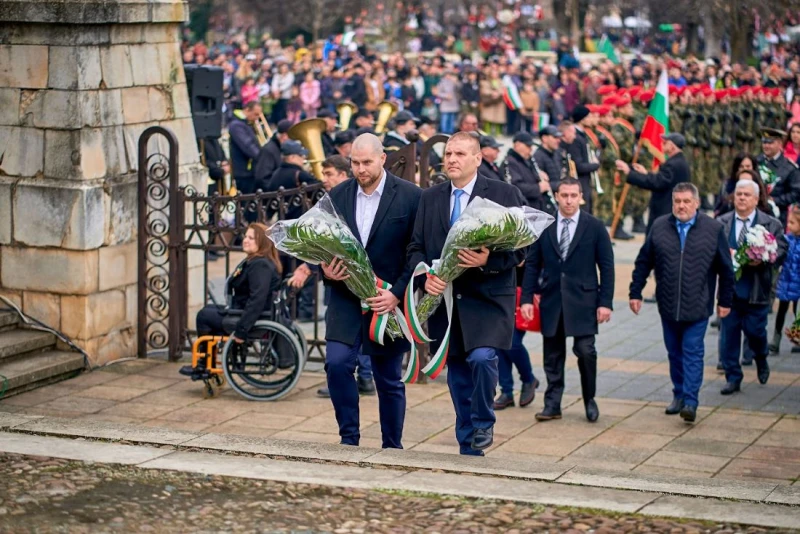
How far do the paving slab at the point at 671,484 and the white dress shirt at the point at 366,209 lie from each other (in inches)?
68.9

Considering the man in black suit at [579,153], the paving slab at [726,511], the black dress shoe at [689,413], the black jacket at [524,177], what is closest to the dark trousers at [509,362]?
the black dress shoe at [689,413]

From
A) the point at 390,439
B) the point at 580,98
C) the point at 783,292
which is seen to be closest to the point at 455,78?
the point at 580,98

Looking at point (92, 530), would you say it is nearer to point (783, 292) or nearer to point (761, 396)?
point (761, 396)

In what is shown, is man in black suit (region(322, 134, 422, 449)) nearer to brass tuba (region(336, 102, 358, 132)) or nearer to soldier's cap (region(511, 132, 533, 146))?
soldier's cap (region(511, 132, 533, 146))

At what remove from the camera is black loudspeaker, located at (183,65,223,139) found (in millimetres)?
12945

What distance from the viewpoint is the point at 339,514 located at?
21.0 ft

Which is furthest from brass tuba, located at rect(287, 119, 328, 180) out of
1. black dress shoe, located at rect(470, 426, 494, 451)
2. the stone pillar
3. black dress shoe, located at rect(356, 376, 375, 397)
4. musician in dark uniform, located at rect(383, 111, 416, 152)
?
black dress shoe, located at rect(470, 426, 494, 451)

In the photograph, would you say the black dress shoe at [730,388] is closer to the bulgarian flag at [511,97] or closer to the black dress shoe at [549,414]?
the black dress shoe at [549,414]

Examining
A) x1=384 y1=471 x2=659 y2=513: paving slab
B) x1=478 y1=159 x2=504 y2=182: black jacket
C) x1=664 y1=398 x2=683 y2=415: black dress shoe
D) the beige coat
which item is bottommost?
x1=664 y1=398 x2=683 y2=415: black dress shoe

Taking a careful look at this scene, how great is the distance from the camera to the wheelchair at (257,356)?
10.1 meters

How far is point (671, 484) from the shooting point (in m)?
7.01

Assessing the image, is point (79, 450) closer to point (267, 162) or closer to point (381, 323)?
point (381, 323)

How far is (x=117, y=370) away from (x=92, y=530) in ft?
15.8

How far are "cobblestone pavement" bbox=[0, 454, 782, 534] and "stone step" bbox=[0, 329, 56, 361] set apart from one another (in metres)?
3.40
